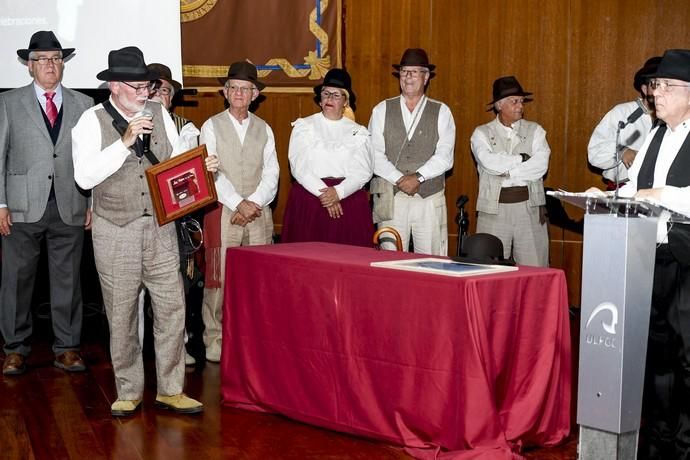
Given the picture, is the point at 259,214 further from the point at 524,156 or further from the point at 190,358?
the point at 524,156

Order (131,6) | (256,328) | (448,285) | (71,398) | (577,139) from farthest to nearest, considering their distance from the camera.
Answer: (577,139)
(131,6)
(71,398)
(256,328)
(448,285)

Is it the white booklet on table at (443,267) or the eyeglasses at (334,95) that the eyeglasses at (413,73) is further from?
the white booklet on table at (443,267)

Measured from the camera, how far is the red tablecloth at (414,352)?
360 cm

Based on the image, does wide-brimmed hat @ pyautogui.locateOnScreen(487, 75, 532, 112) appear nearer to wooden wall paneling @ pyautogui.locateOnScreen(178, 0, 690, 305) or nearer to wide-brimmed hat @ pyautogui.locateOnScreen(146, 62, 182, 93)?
wooden wall paneling @ pyautogui.locateOnScreen(178, 0, 690, 305)

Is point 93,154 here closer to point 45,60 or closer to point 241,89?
point 45,60

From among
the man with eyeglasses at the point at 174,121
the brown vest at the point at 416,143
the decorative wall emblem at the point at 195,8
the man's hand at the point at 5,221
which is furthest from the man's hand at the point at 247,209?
the decorative wall emblem at the point at 195,8

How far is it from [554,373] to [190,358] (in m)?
2.44

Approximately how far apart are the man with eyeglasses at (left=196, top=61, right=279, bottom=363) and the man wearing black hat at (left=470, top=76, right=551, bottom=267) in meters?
1.45

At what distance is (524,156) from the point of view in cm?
621

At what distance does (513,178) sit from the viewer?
6.14 m

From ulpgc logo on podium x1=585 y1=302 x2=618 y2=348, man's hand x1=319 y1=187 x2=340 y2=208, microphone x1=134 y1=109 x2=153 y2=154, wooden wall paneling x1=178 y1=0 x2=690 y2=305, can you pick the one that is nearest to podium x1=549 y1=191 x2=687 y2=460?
ulpgc logo on podium x1=585 y1=302 x2=618 y2=348

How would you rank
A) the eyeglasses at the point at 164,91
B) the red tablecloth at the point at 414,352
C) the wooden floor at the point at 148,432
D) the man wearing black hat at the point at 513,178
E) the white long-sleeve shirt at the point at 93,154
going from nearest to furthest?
the red tablecloth at the point at 414,352 → the wooden floor at the point at 148,432 → the white long-sleeve shirt at the point at 93,154 → the eyeglasses at the point at 164,91 → the man wearing black hat at the point at 513,178

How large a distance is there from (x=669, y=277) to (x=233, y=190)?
2706 mm

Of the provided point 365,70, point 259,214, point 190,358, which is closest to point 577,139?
point 365,70
